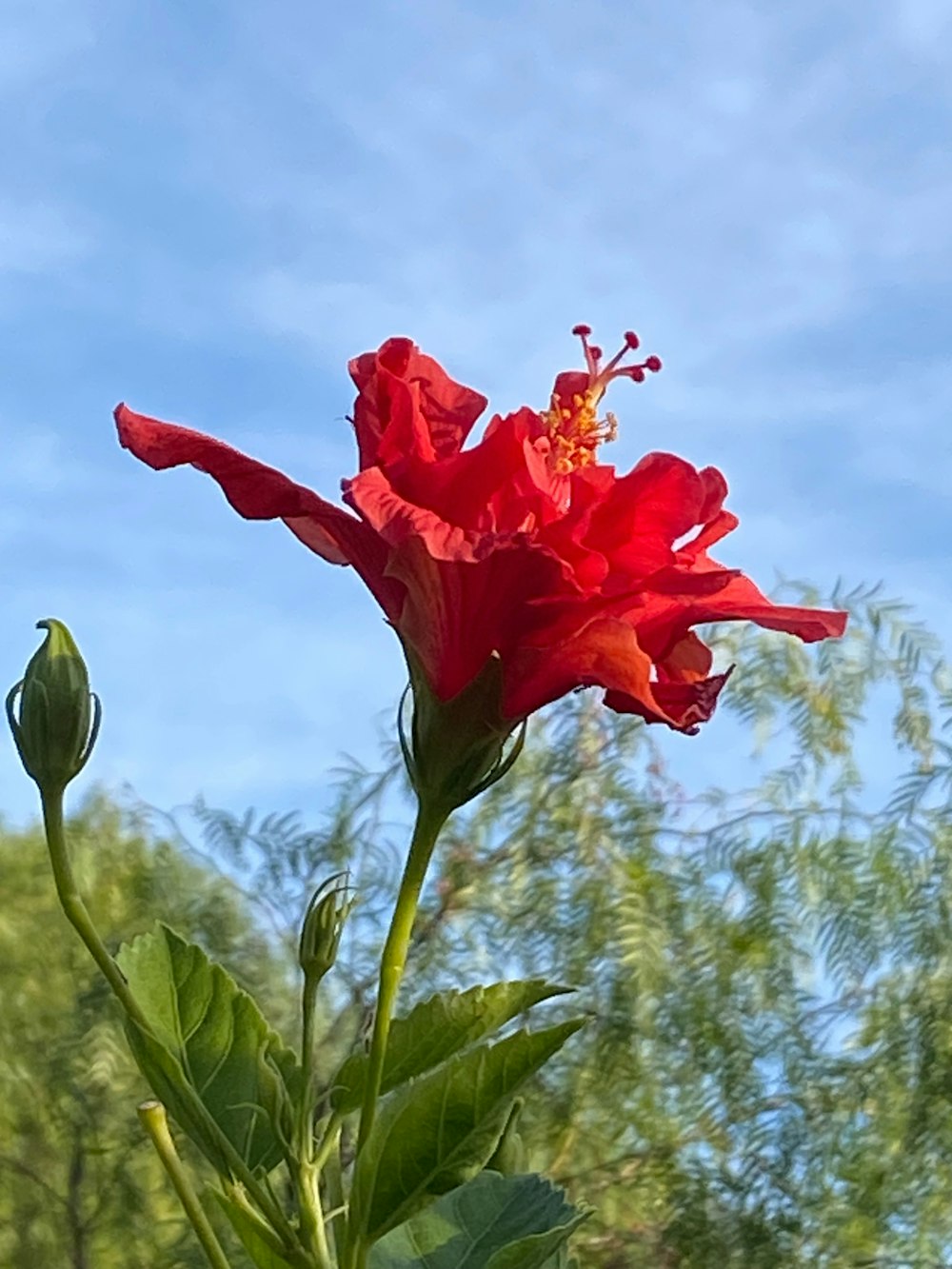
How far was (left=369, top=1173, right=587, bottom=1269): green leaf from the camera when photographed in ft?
1.64

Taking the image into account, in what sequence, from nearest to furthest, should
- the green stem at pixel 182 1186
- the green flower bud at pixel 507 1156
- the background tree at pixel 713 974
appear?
the green stem at pixel 182 1186 < the green flower bud at pixel 507 1156 < the background tree at pixel 713 974

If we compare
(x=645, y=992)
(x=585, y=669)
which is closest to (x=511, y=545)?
(x=585, y=669)

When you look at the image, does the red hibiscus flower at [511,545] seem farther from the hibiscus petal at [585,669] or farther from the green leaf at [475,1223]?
the green leaf at [475,1223]

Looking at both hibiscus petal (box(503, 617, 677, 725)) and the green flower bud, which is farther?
the green flower bud

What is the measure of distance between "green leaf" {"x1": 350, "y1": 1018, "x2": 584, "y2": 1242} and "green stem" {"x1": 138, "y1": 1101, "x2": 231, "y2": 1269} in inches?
1.7

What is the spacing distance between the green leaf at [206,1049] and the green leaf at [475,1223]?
0.24 ft

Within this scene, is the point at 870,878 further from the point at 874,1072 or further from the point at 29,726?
the point at 29,726

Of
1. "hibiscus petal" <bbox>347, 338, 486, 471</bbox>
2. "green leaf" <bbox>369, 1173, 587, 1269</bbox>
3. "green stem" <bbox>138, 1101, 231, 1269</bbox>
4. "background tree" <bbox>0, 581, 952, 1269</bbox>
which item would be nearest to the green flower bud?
"green leaf" <bbox>369, 1173, 587, 1269</bbox>

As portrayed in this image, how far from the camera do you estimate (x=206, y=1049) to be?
1.58 feet

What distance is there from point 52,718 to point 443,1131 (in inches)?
7.2

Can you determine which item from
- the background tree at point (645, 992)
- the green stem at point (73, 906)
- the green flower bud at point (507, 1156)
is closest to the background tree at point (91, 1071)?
the background tree at point (645, 992)

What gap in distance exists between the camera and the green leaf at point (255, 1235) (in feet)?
1.44

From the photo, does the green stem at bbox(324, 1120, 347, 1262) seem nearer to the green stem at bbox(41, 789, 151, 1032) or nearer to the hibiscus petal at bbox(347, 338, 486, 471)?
the green stem at bbox(41, 789, 151, 1032)

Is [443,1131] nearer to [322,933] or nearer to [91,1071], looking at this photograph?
[322,933]
